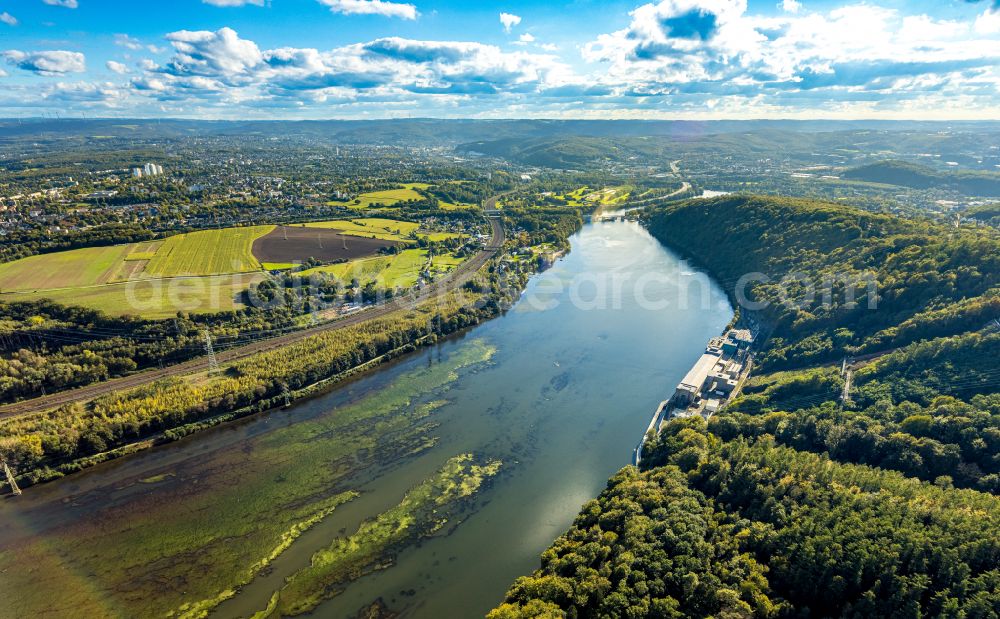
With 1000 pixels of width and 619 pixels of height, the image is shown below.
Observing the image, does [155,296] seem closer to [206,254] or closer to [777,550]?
[206,254]

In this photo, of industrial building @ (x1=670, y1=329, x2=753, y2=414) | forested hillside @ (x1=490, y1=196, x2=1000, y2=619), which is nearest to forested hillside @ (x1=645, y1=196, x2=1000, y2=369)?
forested hillside @ (x1=490, y1=196, x2=1000, y2=619)

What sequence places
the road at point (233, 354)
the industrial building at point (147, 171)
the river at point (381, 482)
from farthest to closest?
the industrial building at point (147, 171), the road at point (233, 354), the river at point (381, 482)

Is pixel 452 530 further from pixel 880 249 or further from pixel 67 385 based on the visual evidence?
pixel 880 249

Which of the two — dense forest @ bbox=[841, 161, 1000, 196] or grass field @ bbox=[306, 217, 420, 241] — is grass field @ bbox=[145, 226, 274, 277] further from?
→ dense forest @ bbox=[841, 161, 1000, 196]

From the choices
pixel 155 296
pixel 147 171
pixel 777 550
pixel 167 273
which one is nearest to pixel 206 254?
pixel 167 273

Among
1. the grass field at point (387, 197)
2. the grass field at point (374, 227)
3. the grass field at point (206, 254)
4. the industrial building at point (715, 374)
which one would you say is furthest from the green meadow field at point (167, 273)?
the industrial building at point (715, 374)

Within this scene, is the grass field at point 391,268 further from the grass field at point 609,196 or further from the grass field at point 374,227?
the grass field at point 609,196
